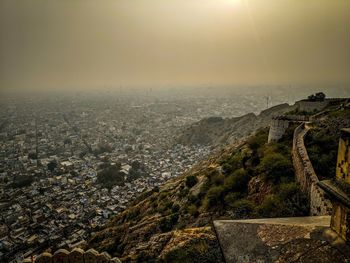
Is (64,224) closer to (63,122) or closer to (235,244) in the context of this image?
(235,244)

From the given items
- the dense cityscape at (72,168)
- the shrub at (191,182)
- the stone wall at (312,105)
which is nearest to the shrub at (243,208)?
the shrub at (191,182)

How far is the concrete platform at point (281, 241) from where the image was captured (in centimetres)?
237

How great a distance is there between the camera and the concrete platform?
93.4 inches

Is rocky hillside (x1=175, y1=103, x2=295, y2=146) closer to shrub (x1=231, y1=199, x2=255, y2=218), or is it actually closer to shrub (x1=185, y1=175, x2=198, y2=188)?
shrub (x1=185, y1=175, x2=198, y2=188)

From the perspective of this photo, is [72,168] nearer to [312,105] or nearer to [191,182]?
[191,182]

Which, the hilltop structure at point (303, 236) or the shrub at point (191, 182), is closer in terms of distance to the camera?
the hilltop structure at point (303, 236)

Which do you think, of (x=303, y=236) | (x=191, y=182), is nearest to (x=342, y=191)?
(x=303, y=236)

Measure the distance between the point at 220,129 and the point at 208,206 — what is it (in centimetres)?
4283

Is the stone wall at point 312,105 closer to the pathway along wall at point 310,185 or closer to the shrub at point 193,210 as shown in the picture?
the pathway along wall at point 310,185

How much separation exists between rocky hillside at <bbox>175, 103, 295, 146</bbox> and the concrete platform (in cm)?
3954

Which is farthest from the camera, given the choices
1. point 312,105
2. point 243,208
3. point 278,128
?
point 312,105

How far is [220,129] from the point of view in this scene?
174 feet

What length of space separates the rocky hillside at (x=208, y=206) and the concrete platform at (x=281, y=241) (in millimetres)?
523

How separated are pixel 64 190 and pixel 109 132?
126 feet
